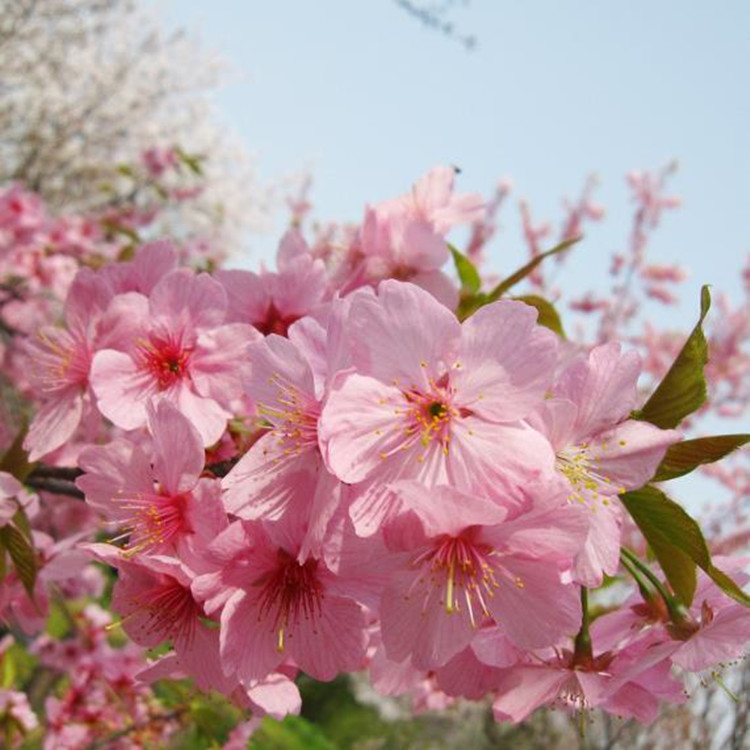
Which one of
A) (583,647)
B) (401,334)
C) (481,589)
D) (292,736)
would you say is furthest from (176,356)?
(292,736)

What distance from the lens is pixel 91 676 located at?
3.14 m

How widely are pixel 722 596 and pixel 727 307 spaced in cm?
764

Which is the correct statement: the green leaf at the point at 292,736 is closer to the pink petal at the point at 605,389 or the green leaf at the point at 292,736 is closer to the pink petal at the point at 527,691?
the pink petal at the point at 527,691

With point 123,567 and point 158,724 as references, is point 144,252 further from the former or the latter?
point 158,724

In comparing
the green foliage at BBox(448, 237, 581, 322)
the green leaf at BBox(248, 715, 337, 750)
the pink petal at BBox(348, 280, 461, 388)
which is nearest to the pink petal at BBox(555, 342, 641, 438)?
the pink petal at BBox(348, 280, 461, 388)

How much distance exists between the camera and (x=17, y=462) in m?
1.34

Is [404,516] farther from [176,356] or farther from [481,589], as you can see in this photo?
[176,356]

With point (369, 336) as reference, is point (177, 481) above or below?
below

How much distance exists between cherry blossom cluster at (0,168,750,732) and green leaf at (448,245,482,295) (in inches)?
13.1

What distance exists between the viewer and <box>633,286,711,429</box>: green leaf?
94 centimetres

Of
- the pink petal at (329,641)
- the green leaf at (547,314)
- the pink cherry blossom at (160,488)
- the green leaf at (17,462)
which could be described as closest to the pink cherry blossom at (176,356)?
the pink cherry blossom at (160,488)

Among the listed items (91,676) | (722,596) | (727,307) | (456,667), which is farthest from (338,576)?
(727,307)

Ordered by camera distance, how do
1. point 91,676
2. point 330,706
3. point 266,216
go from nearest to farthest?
1. point 91,676
2. point 330,706
3. point 266,216

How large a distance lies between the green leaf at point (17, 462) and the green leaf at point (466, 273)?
0.79 meters
